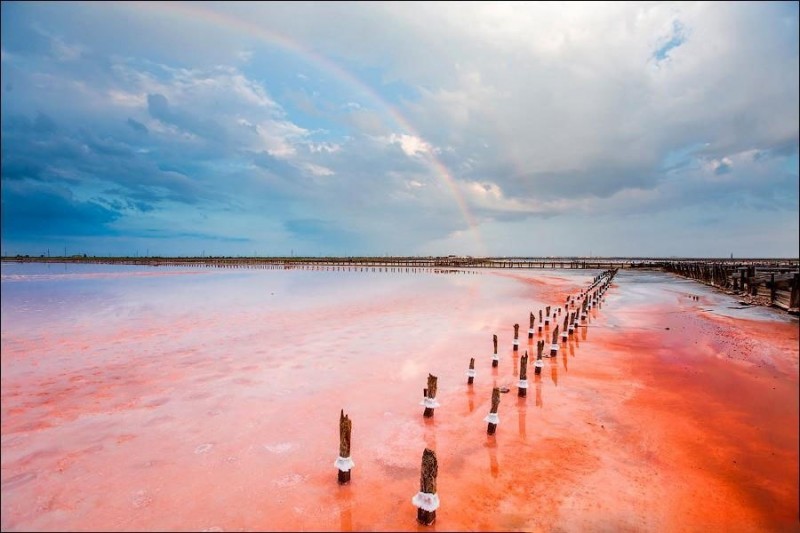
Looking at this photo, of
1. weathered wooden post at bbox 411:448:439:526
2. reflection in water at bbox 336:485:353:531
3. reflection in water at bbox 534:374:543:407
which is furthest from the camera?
reflection in water at bbox 534:374:543:407

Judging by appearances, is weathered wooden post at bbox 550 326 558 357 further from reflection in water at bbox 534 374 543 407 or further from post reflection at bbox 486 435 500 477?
post reflection at bbox 486 435 500 477

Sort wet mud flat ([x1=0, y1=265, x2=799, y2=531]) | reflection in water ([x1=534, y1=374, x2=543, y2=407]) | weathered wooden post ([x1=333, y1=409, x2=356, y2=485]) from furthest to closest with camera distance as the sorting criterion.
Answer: reflection in water ([x1=534, y1=374, x2=543, y2=407])
weathered wooden post ([x1=333, y1=409, x2=356, y2=485])
wet mud flat ([x1=0, y1=265, x2=799, y2=531])

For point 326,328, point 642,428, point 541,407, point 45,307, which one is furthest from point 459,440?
point 45,307

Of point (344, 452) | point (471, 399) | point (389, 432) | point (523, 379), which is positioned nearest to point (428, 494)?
point (344, 452)

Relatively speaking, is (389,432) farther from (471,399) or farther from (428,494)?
(428,494)

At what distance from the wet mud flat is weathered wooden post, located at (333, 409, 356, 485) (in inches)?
8.2

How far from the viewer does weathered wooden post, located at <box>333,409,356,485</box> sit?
736 cm

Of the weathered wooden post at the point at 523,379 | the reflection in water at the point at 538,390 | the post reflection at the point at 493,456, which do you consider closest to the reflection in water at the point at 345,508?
the post reflection at the point at 493,456

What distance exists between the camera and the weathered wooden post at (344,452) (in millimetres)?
7355

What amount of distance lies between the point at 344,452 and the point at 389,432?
2.43m

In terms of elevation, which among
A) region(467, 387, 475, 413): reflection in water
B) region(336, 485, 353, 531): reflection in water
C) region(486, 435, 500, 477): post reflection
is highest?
region(467, 387, 475, 413): reflection in water

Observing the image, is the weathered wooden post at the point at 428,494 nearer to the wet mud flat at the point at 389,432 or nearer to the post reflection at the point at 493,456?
the wet mud flat at the point at 389,432

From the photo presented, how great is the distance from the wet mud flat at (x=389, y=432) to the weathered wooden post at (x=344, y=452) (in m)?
0.21

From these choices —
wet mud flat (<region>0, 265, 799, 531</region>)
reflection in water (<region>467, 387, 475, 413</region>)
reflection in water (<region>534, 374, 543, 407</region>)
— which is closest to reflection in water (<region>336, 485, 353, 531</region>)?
wet mud flat (<region>0, 265, 799, 531</region>)
